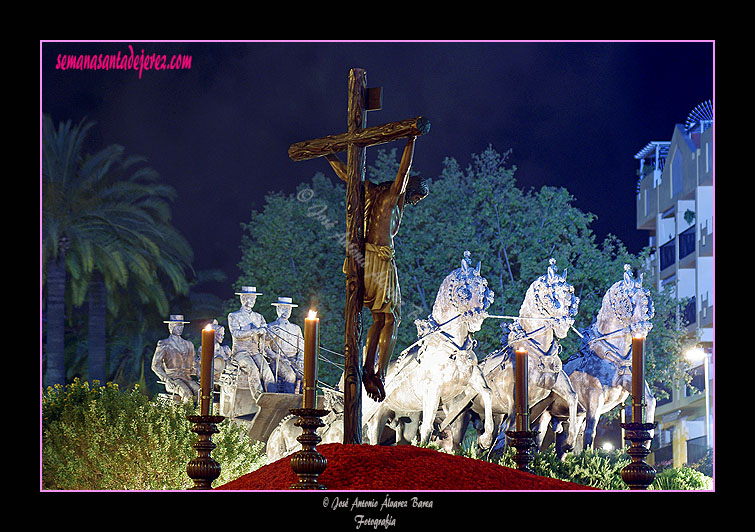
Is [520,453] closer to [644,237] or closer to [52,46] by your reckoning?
[52,46]

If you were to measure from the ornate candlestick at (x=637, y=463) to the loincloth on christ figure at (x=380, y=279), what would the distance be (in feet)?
6.59

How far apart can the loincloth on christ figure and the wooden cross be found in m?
0.05

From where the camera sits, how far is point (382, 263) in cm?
867

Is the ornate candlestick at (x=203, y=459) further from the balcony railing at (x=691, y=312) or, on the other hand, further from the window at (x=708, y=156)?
the balcony railing at (x=691, y=312)

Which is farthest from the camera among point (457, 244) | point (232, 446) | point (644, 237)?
point (644, 237)

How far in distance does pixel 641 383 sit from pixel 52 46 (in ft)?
101

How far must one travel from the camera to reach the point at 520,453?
839 centimetres

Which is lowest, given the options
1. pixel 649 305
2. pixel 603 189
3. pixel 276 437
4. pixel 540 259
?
pixel 276 437

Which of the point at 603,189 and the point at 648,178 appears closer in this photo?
the point at 603,189

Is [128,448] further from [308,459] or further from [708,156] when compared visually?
[708,156]

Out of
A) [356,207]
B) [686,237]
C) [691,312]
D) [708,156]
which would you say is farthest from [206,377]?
[686,237]

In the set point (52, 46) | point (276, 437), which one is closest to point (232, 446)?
point (276, 437)

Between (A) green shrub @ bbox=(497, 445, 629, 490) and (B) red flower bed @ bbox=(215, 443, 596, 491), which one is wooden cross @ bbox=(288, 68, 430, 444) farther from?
(A) green shrub @ bbox=(497, 445, 629, 490)

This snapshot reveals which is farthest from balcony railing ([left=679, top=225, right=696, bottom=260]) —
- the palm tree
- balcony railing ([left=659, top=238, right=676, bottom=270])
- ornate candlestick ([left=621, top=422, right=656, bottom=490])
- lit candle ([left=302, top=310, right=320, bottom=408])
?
lit candle ([left=302, top=310, right=320, bottom=408])
